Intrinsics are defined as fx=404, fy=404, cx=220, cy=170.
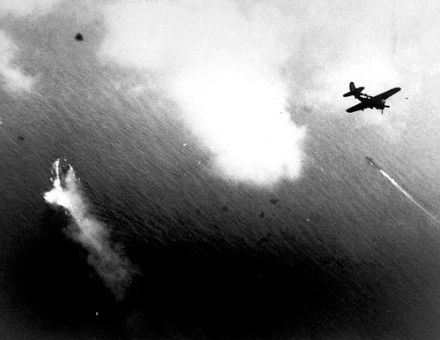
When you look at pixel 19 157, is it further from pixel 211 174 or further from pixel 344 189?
pixel 344 189

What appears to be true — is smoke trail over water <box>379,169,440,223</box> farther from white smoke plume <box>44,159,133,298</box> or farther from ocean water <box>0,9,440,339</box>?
white smoke plume <box>44,159,133,298</box>

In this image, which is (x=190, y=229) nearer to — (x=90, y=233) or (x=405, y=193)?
(x=90, y=233)

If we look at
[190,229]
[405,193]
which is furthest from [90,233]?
[405,193]

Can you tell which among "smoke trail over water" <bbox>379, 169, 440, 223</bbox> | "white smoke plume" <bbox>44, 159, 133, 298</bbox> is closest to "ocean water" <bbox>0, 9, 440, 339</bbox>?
"white smoke plume" <bbox>44, 159, 133, 298</bbox>

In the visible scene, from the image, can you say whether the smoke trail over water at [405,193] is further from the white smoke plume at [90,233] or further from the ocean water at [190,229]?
the white smoke plume at [90,233]

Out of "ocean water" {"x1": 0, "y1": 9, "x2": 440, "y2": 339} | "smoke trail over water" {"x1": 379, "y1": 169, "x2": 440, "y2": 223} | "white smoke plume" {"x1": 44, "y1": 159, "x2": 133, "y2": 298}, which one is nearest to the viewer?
"ocean water" {"x1": 0, "y1": 9, "x2": 440, "y2": 339}

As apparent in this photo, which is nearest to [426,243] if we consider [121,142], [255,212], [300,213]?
[300,213]
